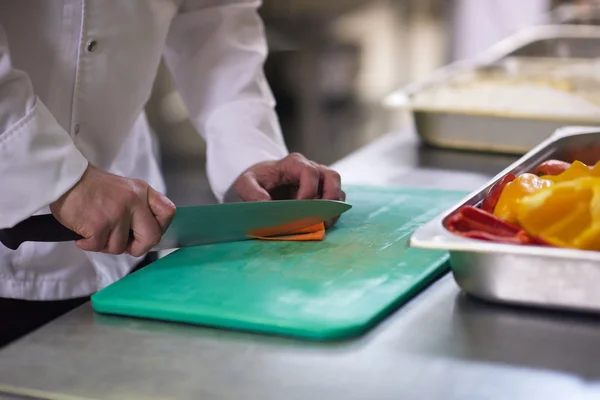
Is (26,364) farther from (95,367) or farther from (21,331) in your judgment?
(21,331)

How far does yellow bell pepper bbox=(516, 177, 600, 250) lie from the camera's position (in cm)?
75

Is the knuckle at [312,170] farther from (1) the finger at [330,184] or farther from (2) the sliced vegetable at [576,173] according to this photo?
(2) the sliced vegetable at [576,173]

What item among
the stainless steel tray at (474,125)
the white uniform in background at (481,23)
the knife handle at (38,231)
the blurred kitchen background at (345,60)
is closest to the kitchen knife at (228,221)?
the knife handle at (38,231)


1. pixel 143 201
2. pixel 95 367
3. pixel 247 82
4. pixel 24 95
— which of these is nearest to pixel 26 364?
pixel 95 367

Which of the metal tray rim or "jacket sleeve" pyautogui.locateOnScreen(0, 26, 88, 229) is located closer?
the metal tray rim

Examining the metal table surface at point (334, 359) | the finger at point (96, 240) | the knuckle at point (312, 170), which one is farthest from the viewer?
the knuckle at point (312, 170)

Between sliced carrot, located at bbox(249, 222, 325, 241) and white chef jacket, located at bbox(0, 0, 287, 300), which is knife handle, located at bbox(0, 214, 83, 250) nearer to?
white chef jacket, located at bbox(0, 0, 287, 300)

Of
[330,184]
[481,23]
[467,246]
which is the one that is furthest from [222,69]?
[481,23]

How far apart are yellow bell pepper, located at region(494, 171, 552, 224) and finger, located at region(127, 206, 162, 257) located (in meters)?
0.33

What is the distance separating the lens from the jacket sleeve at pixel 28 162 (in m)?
0.88

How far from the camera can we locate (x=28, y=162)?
2.91 feet

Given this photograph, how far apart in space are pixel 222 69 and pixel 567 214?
0.69 metres

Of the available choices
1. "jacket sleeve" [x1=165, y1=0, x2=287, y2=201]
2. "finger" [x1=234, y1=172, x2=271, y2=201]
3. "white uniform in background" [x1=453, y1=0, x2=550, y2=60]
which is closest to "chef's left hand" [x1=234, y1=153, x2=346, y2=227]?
"finger" [x1=234, y1=172, x2=271, y2=201]

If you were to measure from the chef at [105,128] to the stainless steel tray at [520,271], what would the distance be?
287 mm
